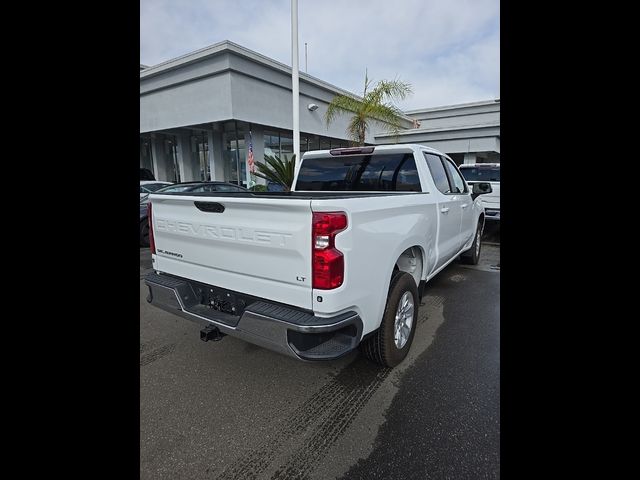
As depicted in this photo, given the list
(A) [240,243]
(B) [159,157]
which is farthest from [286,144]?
(A) [240,243]

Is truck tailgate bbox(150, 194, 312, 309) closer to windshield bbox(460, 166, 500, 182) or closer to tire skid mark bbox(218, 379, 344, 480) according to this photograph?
tire skid mark bbox(218, 379, 344, 480)

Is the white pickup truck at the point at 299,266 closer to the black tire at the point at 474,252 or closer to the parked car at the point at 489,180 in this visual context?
the black tire at the point at 474,252

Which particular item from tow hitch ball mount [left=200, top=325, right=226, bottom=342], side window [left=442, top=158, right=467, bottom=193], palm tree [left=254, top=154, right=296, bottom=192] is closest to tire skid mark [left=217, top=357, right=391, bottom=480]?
tow hitch ball mount [left=200, top=325, right=226, bottom=342]

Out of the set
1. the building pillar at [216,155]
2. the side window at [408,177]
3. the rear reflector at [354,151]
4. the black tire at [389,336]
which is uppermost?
the building pillar at [216,155]

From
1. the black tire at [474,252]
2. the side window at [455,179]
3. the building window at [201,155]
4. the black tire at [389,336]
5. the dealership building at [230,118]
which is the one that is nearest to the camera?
the black tire at [389,336]

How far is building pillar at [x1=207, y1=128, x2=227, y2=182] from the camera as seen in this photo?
15242 millimetres

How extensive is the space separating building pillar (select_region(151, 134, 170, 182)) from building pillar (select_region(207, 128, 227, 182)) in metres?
4.97

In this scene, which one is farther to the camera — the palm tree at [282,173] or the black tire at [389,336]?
the palm tree at [282,173]

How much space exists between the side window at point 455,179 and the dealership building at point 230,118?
9327 millimetres

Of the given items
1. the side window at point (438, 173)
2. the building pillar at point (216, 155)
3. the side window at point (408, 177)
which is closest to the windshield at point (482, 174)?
the side window at point (438, 173)

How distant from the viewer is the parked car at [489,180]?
31.1ft
